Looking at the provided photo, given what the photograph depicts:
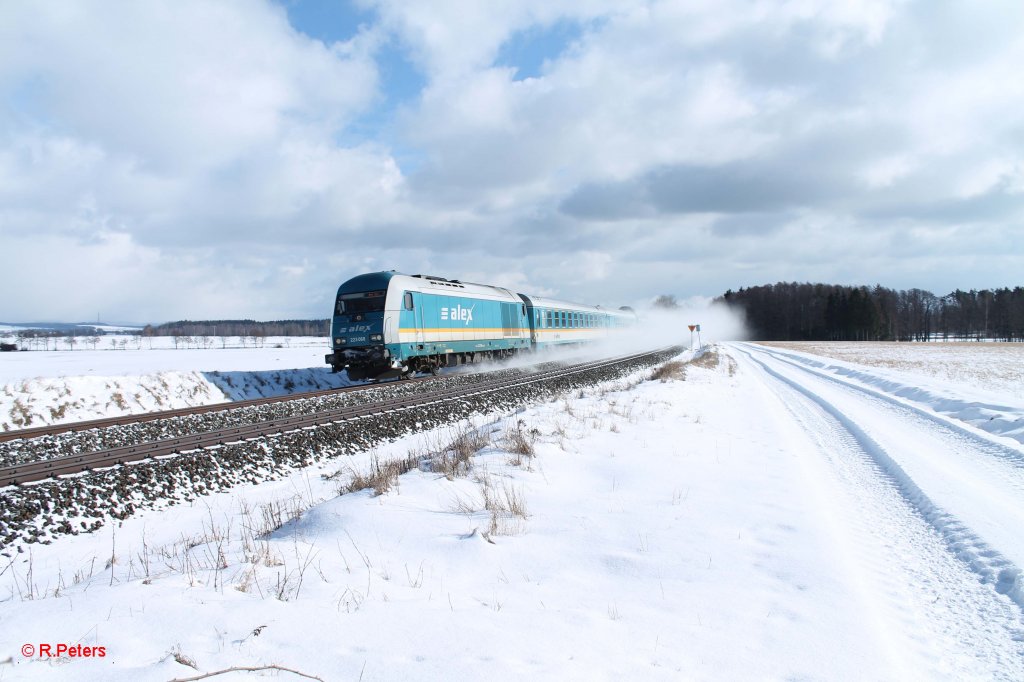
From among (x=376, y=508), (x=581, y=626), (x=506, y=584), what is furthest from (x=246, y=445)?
(x=581, y=626)

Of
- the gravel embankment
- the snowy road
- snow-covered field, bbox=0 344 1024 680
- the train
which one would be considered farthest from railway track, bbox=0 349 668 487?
the snowy road

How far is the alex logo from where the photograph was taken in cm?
2186

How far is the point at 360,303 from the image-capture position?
1933 centimetres

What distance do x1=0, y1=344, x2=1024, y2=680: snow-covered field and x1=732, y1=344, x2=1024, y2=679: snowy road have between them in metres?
0.03

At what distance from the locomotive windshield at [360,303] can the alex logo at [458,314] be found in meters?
3.30

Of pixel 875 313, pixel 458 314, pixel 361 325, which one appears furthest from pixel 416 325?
pixel 875 313

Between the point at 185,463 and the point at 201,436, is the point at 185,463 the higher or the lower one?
the lower one

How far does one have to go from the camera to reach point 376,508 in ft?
18.9

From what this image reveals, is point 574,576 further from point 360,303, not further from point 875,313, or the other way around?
point 875,313

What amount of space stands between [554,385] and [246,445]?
12041 millimetres

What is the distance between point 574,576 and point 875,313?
112 meters

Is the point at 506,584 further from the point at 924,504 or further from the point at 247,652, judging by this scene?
the point at 924,504

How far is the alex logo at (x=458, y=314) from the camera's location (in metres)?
21.9

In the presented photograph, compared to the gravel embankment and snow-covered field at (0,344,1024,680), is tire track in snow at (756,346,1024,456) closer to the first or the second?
snow-covered field at (0,344,1024,680)
